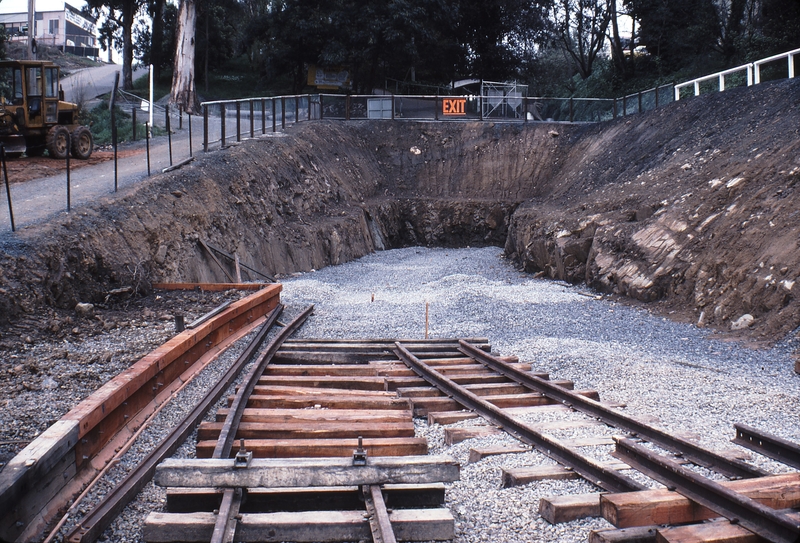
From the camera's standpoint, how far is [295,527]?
4.20m

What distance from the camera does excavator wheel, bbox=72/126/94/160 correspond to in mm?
20359

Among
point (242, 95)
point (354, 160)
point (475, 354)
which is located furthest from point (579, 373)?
point (242, 95)

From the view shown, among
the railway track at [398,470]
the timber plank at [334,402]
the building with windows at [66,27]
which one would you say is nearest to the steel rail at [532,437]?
the railway track at [398,470]

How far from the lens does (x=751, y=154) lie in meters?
14.9

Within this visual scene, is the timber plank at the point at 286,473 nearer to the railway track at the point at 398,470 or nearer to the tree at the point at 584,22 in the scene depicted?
the railway track at the point at 398,470

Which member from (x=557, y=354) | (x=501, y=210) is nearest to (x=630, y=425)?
(x=557, y=354)

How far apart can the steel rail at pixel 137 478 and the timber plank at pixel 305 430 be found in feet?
0.91

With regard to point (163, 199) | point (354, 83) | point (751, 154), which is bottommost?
point (163, 199)

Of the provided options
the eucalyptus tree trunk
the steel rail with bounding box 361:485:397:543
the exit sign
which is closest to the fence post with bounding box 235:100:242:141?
the eucalyptus tree trunk

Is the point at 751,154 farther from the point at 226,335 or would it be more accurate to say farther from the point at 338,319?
the point at 226,335

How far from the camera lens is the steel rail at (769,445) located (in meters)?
5.33

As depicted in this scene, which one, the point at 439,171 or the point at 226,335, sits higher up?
the point at 439,171

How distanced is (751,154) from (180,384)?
12863 millimetres

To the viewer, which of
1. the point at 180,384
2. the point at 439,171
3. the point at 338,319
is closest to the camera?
the point at 180,384
